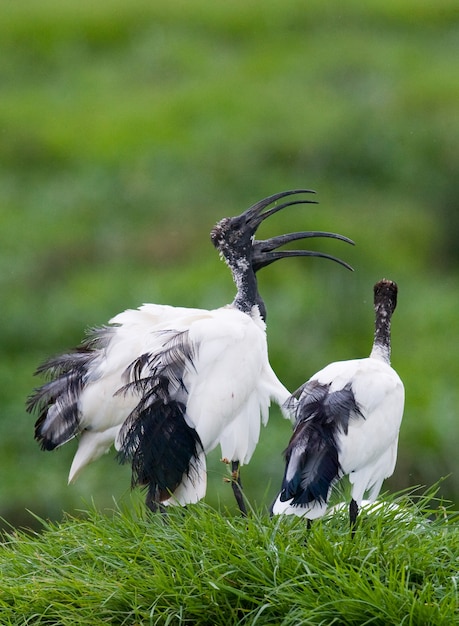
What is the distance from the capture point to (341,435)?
592 cm

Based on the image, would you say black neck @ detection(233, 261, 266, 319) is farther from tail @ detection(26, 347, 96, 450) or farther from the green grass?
the green grass

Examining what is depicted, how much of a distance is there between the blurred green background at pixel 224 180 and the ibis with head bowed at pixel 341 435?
4.59 m

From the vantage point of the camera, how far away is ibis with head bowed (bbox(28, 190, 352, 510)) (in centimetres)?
637

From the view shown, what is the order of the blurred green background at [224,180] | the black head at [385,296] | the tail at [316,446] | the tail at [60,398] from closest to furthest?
the tail at [316,446] → the black head at [385,296] → the tail at [60,398] → the blurred green background at [224,180]

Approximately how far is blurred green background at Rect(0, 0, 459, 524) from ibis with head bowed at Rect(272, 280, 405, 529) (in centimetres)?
459

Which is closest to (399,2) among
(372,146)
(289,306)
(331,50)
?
(331,50)

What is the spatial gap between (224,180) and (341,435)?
1012cm

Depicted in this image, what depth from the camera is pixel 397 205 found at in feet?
52.6

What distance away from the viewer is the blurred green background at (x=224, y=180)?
40.7ft

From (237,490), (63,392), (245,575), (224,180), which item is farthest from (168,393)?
(224,180)

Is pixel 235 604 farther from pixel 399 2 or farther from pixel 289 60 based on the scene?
pixel 399 2

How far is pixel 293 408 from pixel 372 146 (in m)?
10.7

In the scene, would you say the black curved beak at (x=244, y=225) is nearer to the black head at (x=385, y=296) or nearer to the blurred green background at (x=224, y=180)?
the black head at (x=385, y=296)

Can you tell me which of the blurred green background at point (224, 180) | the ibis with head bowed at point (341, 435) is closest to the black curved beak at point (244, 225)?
the ibis with head bowed at point (341, 435)
